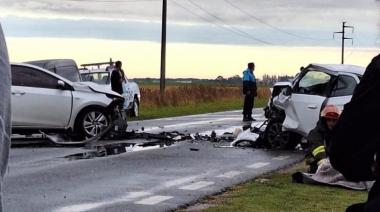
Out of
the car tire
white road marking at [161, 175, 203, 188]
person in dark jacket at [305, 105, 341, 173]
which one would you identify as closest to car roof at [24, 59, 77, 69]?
the car tire

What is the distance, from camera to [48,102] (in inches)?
587

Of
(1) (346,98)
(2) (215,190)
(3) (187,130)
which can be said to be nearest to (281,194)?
(2) (215,190)

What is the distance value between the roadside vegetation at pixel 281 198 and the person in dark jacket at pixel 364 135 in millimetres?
5180

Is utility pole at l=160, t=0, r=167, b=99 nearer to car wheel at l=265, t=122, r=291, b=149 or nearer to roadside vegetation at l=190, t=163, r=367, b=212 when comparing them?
car wheel at l=265, t=122, r=291, b=149

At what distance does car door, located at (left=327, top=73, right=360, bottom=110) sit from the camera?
12914 mm

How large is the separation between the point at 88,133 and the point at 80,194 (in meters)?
7.06

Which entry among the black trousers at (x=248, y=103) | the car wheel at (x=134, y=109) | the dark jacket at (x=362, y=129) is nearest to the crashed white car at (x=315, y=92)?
the black trousers at (x=248, y=103)

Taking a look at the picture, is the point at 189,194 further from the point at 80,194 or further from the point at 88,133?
the point at 88,133

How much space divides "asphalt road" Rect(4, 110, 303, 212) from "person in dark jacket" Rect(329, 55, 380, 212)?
5.37 metres

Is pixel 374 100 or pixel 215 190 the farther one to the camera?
pixel 215 190

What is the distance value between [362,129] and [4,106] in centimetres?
115

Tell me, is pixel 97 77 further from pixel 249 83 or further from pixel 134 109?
pixel 249 83

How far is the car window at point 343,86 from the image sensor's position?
13.0m

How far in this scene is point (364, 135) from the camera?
2168mm
